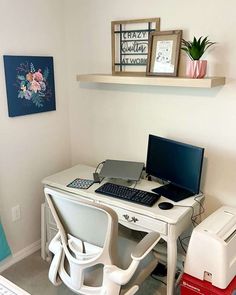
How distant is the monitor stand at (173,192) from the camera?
83.9 inches

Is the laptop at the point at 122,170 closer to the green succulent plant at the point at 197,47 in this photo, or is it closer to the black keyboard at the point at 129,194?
the black keyboard at the point at 129,194

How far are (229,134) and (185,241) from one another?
895 millimetres

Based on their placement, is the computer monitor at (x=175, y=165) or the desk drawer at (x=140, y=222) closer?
the desk drawer at (x=140, y=222)

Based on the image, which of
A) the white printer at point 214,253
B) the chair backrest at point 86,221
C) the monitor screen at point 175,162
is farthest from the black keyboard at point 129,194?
the chair backrest at point 86,221

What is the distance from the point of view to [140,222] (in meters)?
2.02

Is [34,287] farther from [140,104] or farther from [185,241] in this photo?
[140,104]

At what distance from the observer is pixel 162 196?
85.0 inches

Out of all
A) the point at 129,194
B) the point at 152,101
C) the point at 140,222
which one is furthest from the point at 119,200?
the point at 152,101

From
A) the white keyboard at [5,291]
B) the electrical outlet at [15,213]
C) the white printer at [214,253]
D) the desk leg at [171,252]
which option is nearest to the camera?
the white keyboard at [5,291]

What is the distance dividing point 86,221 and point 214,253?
2.41 ft

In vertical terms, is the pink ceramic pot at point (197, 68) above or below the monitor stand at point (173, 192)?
above

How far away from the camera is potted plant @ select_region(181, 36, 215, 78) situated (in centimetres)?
195

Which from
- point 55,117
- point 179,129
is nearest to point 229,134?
point 179,129

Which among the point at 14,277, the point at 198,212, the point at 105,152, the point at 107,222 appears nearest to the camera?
the point at 107,222
